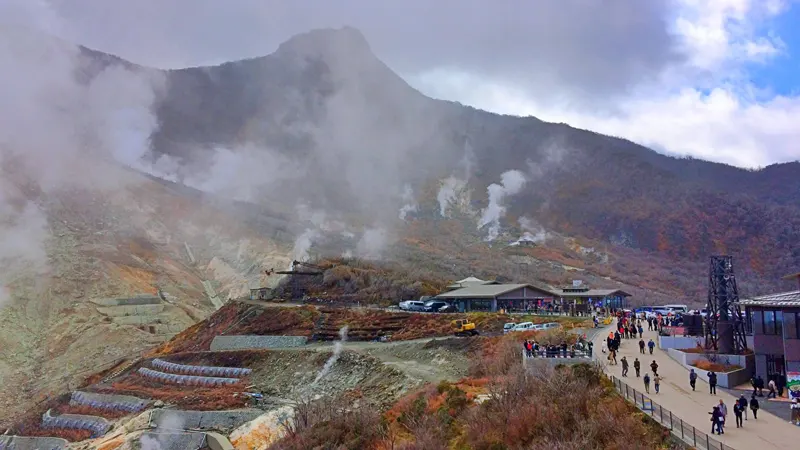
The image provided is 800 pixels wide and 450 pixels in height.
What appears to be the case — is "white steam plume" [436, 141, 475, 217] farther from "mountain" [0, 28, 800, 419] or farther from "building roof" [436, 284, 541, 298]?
"building roof" [436, 284, 541, 298]

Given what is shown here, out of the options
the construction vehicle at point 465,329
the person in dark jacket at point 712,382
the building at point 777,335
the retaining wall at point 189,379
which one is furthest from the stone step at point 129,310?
the person in dark jacket at point 712,382

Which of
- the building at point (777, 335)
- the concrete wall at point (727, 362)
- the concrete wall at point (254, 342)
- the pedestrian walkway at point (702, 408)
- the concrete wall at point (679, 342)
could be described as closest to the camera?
the pedestrian walkway at point (702, 408)

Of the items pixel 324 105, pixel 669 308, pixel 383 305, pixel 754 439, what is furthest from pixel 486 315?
pixel 324 105

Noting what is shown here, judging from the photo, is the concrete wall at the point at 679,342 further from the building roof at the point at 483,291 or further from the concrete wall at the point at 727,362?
the building roof at the point at 483,291

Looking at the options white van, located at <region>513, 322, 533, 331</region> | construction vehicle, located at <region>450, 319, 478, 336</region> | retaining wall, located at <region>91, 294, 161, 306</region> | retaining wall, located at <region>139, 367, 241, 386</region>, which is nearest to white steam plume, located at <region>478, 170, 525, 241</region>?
retaining wall, located at <region>91, 294, 161, 306</region>

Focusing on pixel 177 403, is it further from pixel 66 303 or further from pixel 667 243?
pixel 667 243

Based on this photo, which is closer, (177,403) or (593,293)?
(177,403)

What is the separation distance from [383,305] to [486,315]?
1513cm

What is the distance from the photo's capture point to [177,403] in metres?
37.4

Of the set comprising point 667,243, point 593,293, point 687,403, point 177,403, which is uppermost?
point 667,243

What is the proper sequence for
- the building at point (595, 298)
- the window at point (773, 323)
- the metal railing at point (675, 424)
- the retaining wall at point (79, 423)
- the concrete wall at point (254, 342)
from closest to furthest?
the metal railing at point (675, 424), the window at point (773, 323), the retaining wall at point (79, 423), the concrete wall at point (254, 342), the building at point (595, 298)

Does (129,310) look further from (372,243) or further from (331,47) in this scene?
(331,47)

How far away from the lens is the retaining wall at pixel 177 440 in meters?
32.0

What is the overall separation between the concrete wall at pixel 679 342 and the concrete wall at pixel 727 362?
7.14 ft
